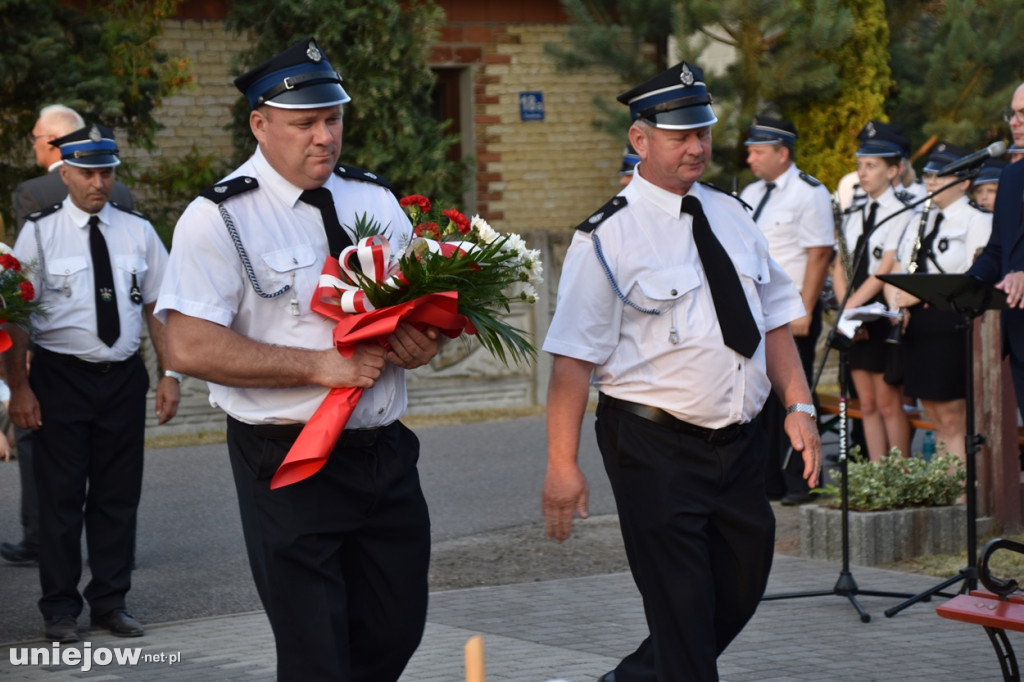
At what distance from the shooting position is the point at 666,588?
4879mm

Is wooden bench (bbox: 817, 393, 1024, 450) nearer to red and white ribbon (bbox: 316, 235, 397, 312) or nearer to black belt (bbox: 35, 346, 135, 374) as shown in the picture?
black belt (bbox: 35, 346, 135, 374)

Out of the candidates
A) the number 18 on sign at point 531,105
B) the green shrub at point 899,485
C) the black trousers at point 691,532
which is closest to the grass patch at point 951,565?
the green shrub at point 899,485

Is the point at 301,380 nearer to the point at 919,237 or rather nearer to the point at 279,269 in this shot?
the point at 279,269

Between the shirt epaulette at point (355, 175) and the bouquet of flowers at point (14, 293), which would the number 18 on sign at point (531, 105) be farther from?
the shirt epaulette at point (355, 175)

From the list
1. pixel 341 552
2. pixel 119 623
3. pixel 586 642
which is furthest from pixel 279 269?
pixel 119 623

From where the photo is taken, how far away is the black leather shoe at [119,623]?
7016 mm

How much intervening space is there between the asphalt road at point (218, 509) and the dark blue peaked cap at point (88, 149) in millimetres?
2171

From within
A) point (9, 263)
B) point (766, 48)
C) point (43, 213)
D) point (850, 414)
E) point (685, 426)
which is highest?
point (766, 48)

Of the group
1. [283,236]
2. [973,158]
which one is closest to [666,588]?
[283,236]

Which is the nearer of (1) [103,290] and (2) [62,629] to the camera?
(2) [62,629]

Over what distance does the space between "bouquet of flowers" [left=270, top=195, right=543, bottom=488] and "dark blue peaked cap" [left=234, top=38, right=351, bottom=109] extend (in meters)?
0.38

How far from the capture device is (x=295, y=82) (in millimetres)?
4434

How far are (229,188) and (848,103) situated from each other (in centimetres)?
1385

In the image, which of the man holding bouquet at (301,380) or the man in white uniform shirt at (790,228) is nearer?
the man holding bouquet at (301,380)
